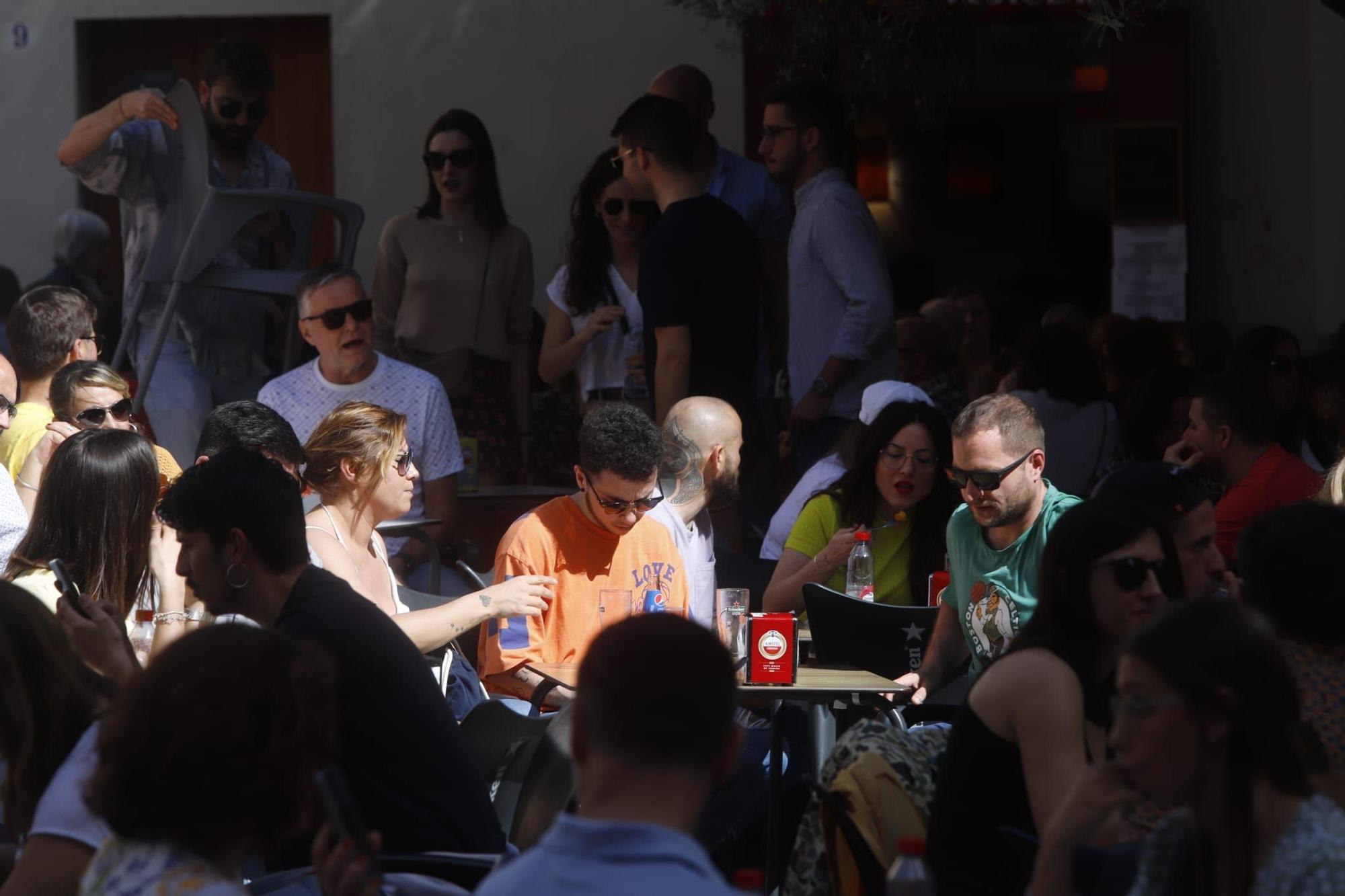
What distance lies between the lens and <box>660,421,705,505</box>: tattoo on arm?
5.59 meters

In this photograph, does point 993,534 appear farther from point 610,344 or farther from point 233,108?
point 233,108

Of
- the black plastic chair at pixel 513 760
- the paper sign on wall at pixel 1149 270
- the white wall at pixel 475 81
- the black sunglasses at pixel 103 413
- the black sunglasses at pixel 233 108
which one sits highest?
the white wall at pixel 475 81

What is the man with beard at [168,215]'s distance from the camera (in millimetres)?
6734

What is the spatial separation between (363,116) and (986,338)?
380 centimetres

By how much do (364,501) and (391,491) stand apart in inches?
3.5

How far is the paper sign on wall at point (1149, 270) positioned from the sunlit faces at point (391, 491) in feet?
20.5

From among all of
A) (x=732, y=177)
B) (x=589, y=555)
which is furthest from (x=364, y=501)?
(x=732, y=177)

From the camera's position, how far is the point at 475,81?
32.8 ft

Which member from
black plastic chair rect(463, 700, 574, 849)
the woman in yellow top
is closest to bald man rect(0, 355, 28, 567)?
black plastic chair rect(463, 700, 574, 849)

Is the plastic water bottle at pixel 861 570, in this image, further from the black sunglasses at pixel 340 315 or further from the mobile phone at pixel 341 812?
the mobile phone at pixel 341 812

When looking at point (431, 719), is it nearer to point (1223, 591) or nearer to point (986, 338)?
point (1223, 591)

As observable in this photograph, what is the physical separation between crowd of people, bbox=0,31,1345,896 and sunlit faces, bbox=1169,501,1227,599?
0.4 inches

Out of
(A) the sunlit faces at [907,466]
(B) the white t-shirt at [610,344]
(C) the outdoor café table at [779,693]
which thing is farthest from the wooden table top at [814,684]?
(B) the white t-shirt at [610,344]

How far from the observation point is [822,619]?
4859 millimetres
